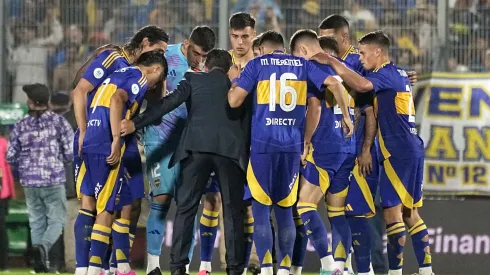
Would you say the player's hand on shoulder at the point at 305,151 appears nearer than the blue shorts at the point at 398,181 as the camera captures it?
Yes

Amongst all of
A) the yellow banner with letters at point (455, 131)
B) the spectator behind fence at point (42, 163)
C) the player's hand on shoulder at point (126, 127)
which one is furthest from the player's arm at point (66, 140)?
the yellow banner with letters at point (455, 131)

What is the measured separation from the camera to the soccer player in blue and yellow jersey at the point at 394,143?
11.0 metres

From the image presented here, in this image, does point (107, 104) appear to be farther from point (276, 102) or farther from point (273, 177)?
point (273, 177)

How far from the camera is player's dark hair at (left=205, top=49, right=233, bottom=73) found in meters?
10.7

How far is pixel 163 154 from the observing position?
1123 centimetres

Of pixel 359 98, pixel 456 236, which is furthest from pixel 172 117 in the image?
pixel 456 236

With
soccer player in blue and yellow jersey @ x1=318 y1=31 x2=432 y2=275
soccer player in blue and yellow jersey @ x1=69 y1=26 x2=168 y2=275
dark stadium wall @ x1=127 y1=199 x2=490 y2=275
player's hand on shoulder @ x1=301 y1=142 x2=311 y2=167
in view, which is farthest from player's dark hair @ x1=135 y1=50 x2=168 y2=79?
dark stadium wall @ x1=127 y1=199 x2=490 y2=275

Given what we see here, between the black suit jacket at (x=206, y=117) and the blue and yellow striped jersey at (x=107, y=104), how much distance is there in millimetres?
188

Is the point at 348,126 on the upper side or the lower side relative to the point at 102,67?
lower

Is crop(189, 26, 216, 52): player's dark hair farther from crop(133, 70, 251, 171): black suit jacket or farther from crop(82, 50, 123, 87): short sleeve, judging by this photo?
crop(82, 50, 123, 87): short sleeve

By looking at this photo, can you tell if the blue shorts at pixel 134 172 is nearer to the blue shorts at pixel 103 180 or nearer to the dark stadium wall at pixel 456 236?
the blue shorts at pixel 103 180

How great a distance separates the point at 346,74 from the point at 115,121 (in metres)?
2.07

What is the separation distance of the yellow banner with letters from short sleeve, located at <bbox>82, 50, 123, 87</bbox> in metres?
4.31

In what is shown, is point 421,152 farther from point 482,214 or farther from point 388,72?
point 482,214
